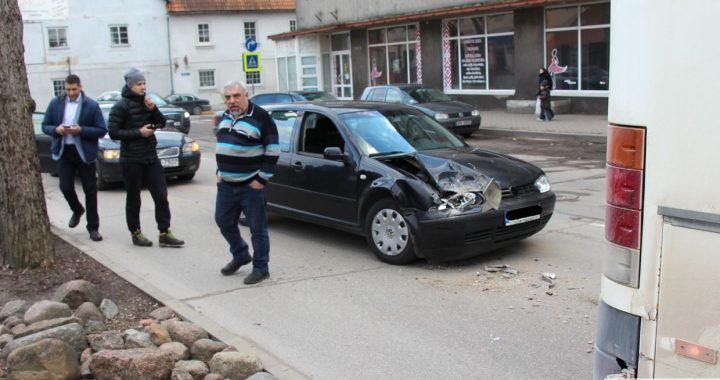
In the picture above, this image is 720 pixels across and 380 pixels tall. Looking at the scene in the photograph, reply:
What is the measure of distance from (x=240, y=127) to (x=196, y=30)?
4577cm

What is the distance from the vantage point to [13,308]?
18.4 feet

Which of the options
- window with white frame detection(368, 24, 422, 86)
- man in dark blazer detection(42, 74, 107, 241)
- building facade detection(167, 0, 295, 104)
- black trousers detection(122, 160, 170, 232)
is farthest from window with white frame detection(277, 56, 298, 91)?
black trousers detection(122, 160, 170, 232)

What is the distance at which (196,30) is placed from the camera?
49.6 m

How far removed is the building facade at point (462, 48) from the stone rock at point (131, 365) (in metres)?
20.3

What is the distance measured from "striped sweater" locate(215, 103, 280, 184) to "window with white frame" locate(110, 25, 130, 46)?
4429cm

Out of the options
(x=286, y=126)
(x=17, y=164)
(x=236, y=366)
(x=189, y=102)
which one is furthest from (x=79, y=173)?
(x=189, y=102)

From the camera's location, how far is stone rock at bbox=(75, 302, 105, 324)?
5363 millimetres

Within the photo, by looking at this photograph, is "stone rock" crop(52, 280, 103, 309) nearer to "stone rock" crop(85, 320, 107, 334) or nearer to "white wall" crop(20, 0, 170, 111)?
"stone rock" crop(85, 320, 107, 334)

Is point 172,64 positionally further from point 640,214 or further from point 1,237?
point 640,214

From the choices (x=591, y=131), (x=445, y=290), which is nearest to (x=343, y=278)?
(x=445, y=290)

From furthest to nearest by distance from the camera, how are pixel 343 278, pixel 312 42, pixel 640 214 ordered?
pixel 312 42
pixel 343 278
pixel 640 214

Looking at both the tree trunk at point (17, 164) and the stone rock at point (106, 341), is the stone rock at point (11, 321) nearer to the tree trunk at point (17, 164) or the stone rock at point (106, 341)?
the stone rock at point (106, 341)

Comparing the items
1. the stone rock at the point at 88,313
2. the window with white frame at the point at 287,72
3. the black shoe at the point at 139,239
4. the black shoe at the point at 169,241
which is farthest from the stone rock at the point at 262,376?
the window with white frame at the point at 287,72

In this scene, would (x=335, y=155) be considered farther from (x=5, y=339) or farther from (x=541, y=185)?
(x=5, y=339)
